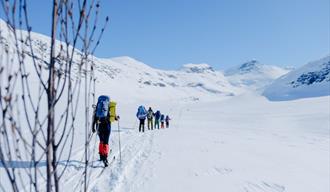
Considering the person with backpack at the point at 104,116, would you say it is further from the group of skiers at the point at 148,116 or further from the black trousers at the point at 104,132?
the group of skiers at the point at 148,116

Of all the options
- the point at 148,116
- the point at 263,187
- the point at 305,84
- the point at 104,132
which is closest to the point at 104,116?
the point at 104,132

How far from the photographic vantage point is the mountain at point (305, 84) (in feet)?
356

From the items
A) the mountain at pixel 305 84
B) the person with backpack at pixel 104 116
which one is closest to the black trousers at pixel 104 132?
the person with backpack at pixel 104 116

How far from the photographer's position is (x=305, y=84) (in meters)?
119

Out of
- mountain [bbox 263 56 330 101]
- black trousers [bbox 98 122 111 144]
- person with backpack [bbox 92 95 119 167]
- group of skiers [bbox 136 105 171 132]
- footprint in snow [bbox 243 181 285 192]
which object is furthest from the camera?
mountain [bbox 263 56 330 101]

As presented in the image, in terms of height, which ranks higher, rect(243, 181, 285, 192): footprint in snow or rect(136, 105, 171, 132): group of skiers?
rect(136, 105, 171, 132): group of skiers

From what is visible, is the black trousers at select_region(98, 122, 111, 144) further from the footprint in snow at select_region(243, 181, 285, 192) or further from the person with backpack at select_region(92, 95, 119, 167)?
the footprint in snow at select_region(243, 181, 285, 192)

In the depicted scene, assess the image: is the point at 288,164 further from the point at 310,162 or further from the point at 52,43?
the point at 52,43

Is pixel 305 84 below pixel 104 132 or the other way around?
the other way around

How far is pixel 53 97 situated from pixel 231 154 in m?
8.88

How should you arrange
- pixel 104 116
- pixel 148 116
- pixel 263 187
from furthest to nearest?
1. pixel 148 116
2. pixel 104 116
3. pixel 263 187

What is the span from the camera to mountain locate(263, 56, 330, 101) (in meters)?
108

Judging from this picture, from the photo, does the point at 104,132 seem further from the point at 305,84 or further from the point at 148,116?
the point at 305,84

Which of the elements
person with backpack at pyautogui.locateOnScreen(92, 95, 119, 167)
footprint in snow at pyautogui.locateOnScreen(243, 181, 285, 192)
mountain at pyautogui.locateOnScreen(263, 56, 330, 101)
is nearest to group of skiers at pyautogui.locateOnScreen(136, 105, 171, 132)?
person with backpack at pyautogui.locateOnScreen(92, 95, 119, 167)
